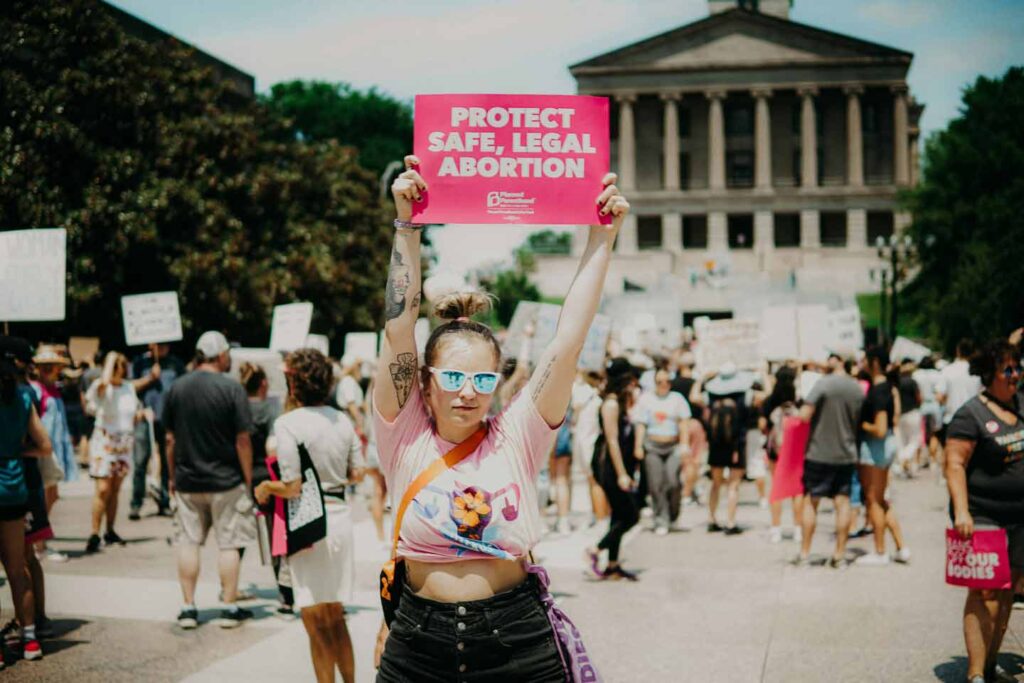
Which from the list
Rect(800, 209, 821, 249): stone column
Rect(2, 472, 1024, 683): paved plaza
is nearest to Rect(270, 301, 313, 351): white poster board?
Rect(2, 472, 1024, 683): paved plaza

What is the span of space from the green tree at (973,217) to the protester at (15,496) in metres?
27.4

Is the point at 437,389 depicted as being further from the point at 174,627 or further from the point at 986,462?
the point at 174,627

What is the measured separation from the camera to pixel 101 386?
11414 millimetres

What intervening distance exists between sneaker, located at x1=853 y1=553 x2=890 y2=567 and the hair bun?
24.8 ft

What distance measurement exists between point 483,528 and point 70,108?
19581 millimetres

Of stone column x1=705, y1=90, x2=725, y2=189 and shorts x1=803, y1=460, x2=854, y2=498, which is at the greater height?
stone column x1=705, y1=90, x2=725, y2=189

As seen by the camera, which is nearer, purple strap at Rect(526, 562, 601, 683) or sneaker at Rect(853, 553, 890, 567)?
purple strap at Rect(526, 562, 601, 683)

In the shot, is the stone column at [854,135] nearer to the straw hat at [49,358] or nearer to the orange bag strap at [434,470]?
the straw hat at [49,358]

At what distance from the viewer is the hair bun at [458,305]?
3.76 m

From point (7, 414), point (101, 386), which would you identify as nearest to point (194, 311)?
point (101, 386)

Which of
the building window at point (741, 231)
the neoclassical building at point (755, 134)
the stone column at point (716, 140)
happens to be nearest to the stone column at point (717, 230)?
the neoclassical building at point (755, 134)

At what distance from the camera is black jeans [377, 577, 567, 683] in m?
3.25

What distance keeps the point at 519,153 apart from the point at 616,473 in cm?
624

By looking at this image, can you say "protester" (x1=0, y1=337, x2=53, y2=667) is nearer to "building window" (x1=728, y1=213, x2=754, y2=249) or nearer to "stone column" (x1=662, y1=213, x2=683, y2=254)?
"stone column" (x1=662, y1=213, x2=683, y2=254)
